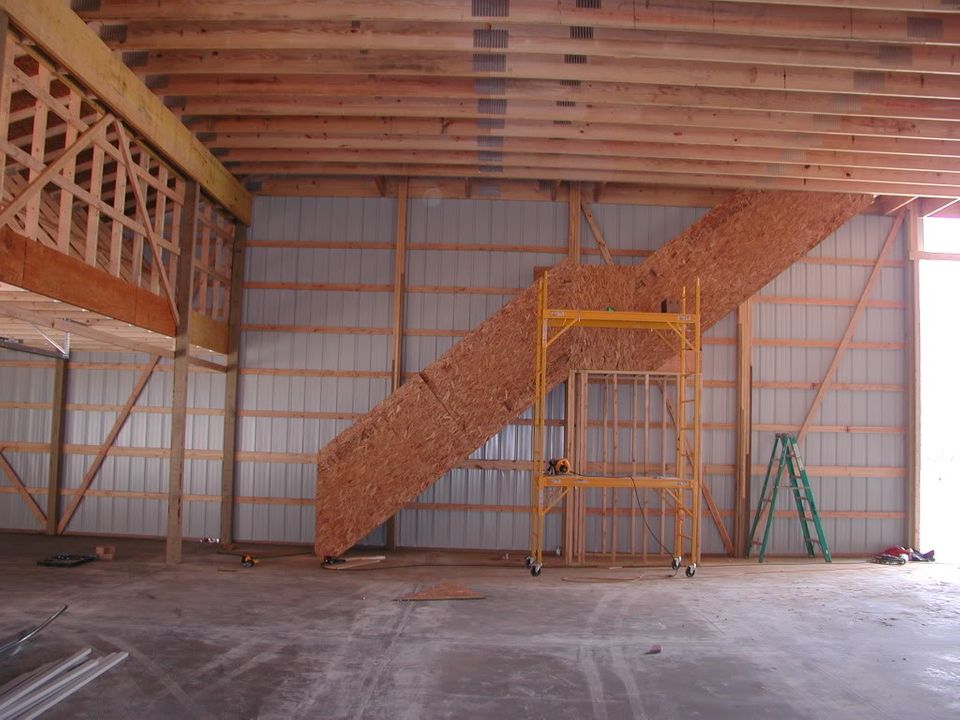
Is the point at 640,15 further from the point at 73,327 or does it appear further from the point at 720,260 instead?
the point at 73,327

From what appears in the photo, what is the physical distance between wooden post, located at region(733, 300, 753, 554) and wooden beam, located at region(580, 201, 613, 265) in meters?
2.41

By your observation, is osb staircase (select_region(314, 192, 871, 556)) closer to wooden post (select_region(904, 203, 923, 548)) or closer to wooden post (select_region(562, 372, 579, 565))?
wooden post (select_region(562, 372, 579, 565))

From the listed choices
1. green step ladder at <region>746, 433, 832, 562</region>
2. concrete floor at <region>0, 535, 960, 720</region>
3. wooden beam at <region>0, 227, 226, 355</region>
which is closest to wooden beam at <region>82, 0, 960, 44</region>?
wooden beam at <region>0, 227, 226, 355</region>

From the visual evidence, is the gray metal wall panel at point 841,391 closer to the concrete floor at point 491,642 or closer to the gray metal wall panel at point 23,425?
the concrete floor at point 491,642

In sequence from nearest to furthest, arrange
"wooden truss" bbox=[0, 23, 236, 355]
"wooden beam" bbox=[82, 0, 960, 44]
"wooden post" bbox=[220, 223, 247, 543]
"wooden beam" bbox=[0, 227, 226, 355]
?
"wooden beam" bbox=[0, 227, 226, 355], "wooden truss" bbox=[0, 23, 236, 355], "wooden beam" bbox=[82, 0, 960, 44], "wooden post" bbox=[220, 223, 247, 543]

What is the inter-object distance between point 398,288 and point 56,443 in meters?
6.42

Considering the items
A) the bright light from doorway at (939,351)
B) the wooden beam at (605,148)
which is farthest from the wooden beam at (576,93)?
the bright light from doorway at (939,351)

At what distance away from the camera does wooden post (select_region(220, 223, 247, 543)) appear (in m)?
11.7

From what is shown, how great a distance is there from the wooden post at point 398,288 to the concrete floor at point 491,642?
193 cm

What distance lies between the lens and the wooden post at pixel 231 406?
11.7 m

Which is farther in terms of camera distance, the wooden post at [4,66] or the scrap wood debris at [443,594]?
the scrap wood debris at [443,594]

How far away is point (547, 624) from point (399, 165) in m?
7.33

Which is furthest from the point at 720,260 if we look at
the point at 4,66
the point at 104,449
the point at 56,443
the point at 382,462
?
the point at 56,443

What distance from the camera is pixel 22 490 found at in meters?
12.2
